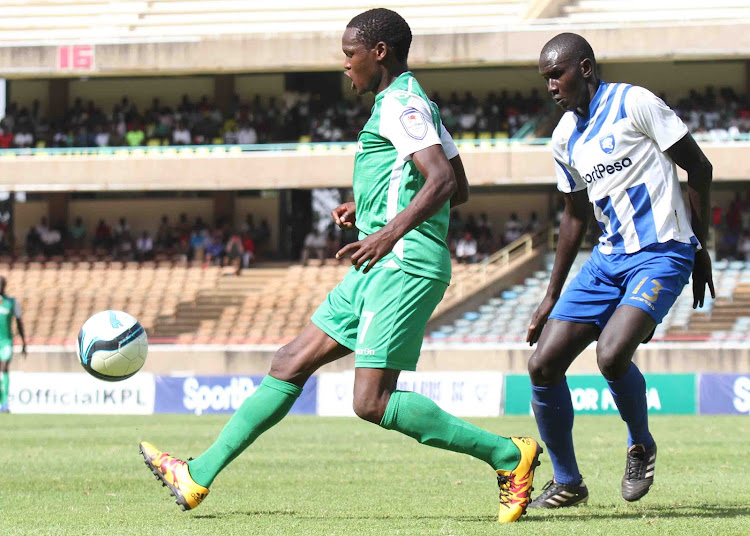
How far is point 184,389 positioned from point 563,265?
15661 millimetres

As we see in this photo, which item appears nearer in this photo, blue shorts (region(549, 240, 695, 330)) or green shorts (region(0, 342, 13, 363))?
blue shorts (region(549, 240, 695, 330))

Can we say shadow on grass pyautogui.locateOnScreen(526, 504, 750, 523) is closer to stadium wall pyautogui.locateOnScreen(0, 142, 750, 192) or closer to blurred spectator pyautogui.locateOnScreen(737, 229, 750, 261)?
blurred spectator pyautogui.locateOnScreen(737, 229, 750, 261)

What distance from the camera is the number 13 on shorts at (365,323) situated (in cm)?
585

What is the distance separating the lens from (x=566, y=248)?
6949mm

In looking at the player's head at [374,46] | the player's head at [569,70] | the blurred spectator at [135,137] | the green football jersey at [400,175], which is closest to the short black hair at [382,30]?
the player's head at [374,46]

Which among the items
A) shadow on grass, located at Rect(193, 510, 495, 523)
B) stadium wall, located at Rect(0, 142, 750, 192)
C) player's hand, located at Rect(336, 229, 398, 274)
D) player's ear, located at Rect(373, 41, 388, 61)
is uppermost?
player's ear, located at Rect(373, 41, 388, 61)

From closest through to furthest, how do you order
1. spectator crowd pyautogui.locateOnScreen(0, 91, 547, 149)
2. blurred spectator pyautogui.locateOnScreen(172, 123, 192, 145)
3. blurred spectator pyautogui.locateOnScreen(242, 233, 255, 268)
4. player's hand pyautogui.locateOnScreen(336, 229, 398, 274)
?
player's hand pyautogui.locateOnScreen(336, 229, 398, 274)
blurred spectator pyautogui.locateOnScreen(242, 233, 255, 268)
spectator crowd pyautogui.locateOnScreen(0, 91, 547, 149)
blurred spectator pyautogui.locateOnScreen(172, 123, 192, 145)

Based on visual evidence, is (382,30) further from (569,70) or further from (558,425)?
(558,425)

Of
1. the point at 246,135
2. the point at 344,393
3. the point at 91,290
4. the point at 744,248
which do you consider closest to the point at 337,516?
the point at 344,393

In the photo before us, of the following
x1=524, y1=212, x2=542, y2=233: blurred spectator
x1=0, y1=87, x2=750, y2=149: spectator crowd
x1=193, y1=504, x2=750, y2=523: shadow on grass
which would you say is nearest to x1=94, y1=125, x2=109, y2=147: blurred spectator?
x1=0, y1=87, x2=750, y2=149: spectator crowd

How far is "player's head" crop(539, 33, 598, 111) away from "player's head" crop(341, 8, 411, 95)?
938mm

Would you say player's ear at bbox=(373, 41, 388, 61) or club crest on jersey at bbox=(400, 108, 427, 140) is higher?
player's ear at bbox=(373, 41, 388, 61)

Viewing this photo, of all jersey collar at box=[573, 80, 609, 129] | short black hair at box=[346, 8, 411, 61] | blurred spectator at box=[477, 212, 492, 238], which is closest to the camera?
short black hair at box=[346, 8, 411, 61]

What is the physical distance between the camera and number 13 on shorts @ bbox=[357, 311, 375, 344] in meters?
5.85
